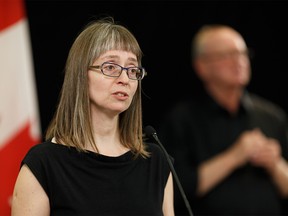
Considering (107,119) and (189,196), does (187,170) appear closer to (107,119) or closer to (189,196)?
(189,196)

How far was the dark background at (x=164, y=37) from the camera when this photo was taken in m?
4.19

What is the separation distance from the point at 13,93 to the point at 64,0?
126 centimetres

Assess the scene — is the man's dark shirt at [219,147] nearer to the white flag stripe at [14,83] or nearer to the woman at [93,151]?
the white flag stripe at [14,83]

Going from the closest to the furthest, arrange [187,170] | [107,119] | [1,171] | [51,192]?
1. [51,192]
2. [107,119]
3. [1,171]
4. [187,170]

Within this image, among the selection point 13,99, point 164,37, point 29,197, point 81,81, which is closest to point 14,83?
point 13,99

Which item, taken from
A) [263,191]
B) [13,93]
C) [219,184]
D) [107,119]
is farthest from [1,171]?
[263,191]

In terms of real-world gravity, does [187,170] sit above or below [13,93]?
below

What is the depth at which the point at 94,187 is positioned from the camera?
205 centimetres

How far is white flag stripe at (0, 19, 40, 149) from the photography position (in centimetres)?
305

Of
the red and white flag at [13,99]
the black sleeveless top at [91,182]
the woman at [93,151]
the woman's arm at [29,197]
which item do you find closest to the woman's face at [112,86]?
the woman at [93,151]

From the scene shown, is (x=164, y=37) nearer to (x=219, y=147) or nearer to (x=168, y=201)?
(x=219, y=147)

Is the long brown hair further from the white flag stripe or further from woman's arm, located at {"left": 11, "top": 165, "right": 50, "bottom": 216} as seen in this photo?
the white flag stripe

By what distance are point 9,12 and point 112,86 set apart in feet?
4.60

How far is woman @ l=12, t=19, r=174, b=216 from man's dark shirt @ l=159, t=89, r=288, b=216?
148cm
